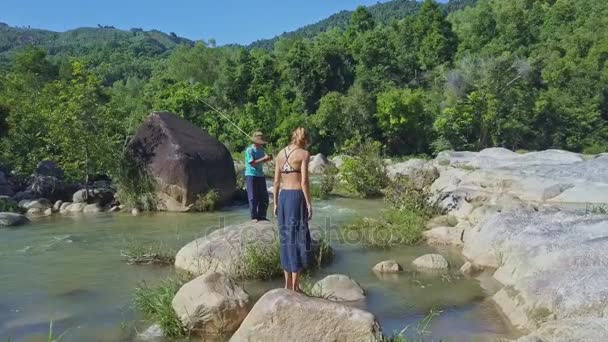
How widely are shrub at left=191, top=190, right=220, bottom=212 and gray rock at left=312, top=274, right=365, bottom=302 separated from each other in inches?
299

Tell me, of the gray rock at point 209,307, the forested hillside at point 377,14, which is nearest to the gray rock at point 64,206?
the gray rock at point 209,307

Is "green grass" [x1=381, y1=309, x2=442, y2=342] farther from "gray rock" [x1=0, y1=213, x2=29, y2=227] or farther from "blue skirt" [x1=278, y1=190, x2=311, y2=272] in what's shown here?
"gray rock" [x1=0, y1=213, x2=29, y2=227]

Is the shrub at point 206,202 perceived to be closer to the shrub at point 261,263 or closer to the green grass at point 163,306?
the shrub at point 261,263

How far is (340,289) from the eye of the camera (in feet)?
22.8

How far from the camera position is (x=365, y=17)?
55688mm

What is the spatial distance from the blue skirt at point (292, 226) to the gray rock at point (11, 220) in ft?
28.4

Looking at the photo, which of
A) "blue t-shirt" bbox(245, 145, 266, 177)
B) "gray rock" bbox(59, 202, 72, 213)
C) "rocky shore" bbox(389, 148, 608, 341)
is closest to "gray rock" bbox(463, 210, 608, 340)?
"rocky shore" bbox(389, 148, 608, 341)

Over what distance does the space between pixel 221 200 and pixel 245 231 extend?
6525mm

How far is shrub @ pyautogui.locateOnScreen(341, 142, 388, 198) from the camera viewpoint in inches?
626

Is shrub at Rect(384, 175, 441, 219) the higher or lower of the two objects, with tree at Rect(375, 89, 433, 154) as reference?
lower

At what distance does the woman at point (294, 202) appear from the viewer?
6.14 meters

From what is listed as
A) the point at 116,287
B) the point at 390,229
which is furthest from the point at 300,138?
the point at 390,229

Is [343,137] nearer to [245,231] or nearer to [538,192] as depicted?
[538,192]

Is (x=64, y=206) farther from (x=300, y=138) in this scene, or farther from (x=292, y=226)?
(x=300, y=138)
